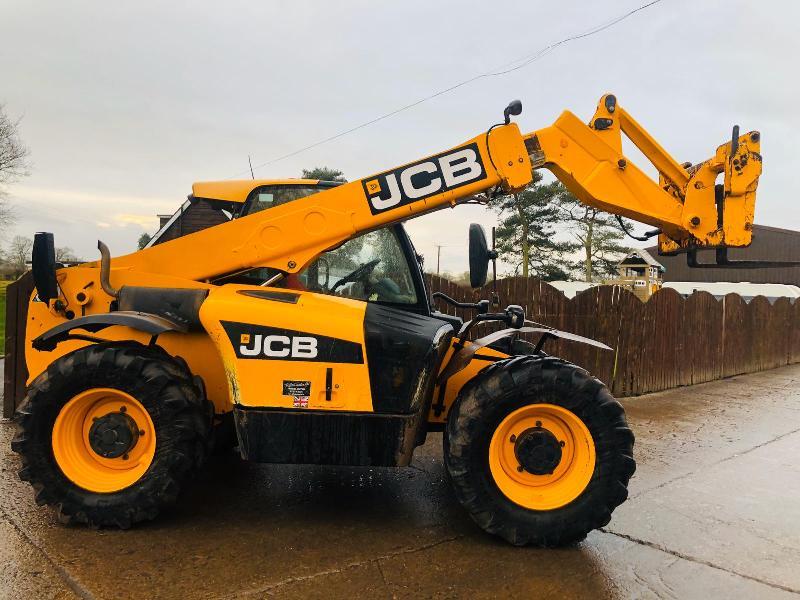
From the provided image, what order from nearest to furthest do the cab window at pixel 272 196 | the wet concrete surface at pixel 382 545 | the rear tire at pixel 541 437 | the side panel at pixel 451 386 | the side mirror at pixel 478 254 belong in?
the wet concrete surface at pixel 382 545, the rear tire at pixel 541 437, the side mirror at pixel 478 254, the side panel at pixel 451 386, the cab window at pixel 272 196

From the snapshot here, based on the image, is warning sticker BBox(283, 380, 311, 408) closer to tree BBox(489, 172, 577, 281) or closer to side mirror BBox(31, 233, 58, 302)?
side mirror BBox(31, 233, 58, 302)

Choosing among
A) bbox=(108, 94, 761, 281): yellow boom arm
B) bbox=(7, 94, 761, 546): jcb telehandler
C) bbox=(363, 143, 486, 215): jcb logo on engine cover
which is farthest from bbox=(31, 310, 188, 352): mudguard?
bbox=(363, 143, 486, 215): jcb logo on engine cover

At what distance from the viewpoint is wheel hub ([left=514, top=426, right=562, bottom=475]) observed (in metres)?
3.65

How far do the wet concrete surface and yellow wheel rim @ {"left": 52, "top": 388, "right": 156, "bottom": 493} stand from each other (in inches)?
12.1

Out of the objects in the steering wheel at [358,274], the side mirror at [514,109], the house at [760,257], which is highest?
the house at [760,257]

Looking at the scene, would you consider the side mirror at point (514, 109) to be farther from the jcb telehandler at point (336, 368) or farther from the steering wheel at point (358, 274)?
the steering wheel at point (358, 274)

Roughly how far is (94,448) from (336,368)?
5.11 ft

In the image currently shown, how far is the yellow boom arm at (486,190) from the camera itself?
411 centimetres

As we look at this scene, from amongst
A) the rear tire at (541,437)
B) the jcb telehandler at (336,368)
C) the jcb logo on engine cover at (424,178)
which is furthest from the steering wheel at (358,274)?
the rear tire at (541,437)

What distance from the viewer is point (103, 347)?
12.4ft

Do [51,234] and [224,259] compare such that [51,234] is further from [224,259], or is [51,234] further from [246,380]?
[246,380]

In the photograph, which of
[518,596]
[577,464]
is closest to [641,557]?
[577,464]

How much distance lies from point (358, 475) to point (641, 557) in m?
2.16

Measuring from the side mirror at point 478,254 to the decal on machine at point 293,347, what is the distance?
1023mm
